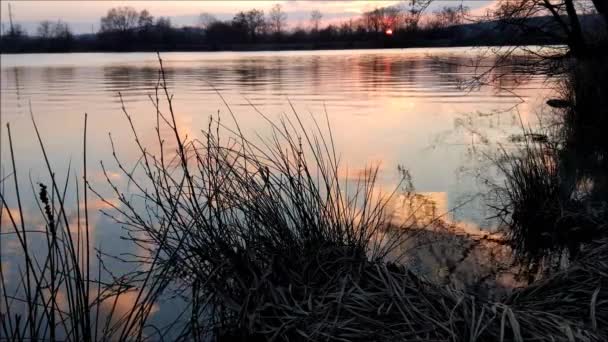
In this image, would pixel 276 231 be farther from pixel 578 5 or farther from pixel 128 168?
pixel 578 5

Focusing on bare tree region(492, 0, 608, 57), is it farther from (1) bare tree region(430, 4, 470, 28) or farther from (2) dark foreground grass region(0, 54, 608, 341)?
(2) dark foreground grass region(0, 54, 608, 341)

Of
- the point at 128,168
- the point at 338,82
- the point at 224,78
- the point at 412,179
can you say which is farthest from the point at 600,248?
the point at 224,78

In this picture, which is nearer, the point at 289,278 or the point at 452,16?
the point at 289,278

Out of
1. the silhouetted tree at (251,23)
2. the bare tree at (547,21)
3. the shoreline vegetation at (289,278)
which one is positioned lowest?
the shoreline vegetation at (289,278)

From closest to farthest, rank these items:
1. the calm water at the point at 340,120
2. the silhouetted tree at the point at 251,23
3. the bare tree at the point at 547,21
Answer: the calm water at the point at 340,120
the bare tree at the point at 547,21
the silhouetted tree at the point at 251,23

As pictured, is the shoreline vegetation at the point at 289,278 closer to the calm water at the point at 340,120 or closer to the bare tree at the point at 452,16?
the calm water at the point at 340,120

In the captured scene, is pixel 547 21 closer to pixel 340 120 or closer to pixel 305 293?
pixel 340 120

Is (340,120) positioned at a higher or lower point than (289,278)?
higher

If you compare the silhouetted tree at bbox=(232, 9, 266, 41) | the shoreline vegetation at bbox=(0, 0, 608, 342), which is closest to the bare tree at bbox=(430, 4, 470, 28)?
the shoreline vegetation at bbox=(0, 0, 608, 342)

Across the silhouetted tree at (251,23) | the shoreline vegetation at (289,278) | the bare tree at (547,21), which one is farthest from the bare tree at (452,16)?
the silhouetted tree at (251,23)

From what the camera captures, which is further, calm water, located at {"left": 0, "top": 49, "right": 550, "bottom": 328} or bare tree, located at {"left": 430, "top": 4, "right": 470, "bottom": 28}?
bare tree, located at {"left": 430, "top": 4, "right": 470, "bottom": 28}

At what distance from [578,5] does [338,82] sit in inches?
534

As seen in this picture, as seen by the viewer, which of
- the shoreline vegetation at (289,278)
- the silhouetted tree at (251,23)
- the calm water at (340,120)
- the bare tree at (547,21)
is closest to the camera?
the shoreline vegetation at (289,278)

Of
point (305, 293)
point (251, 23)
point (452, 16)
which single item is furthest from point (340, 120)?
point (251, 23)
